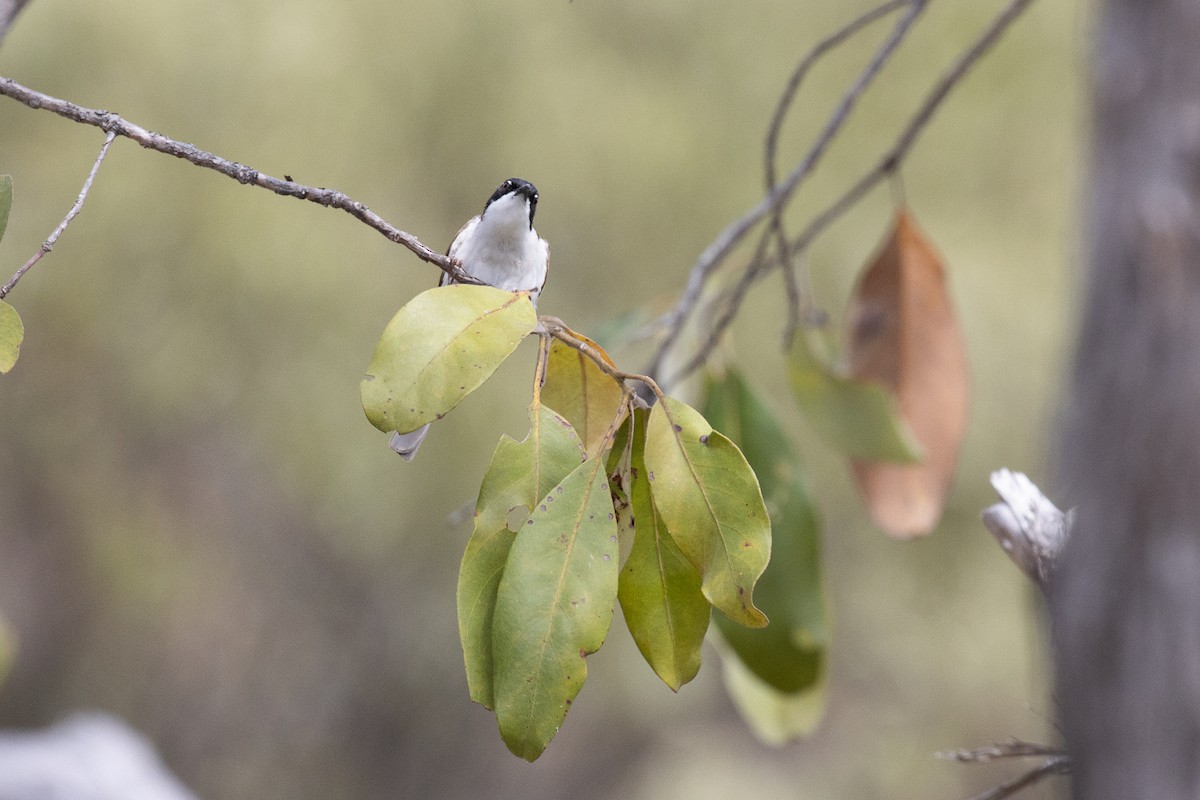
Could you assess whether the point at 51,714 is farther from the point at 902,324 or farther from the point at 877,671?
the point at 902,324

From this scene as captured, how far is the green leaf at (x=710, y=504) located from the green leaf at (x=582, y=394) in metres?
0.21

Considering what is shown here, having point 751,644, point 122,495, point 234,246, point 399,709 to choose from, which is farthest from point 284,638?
point 751,644

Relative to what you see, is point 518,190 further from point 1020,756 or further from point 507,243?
point 1020,756

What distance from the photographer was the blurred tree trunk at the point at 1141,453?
0.71 meters

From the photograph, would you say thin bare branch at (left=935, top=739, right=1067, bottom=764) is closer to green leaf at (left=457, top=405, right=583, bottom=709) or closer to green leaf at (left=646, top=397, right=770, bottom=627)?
green leaf at (left=646, top=397, right=770, bottom=627)

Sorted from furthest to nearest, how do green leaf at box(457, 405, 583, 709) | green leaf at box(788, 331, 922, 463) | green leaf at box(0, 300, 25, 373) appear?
green leaf at box(788, 331, 922, 463)
green leaf at box(457, 405, 583, 709)
green leaf at box(0, 300, 25, 373)

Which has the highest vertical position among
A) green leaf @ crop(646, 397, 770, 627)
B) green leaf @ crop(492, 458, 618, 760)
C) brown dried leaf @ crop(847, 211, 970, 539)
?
brown dried leaf @ crop(847, 211, 970, 539)

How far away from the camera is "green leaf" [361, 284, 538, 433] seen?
3.60ft

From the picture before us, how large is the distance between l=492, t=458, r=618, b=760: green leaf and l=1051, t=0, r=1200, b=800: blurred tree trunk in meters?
0.47

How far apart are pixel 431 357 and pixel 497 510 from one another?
18cm

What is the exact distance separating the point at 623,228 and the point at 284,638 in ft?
9.70

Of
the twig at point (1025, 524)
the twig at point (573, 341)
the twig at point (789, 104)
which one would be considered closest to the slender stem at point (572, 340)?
the twig at point (573, 341)

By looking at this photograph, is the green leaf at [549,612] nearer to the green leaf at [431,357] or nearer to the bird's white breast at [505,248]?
the green leaf at [431,357]

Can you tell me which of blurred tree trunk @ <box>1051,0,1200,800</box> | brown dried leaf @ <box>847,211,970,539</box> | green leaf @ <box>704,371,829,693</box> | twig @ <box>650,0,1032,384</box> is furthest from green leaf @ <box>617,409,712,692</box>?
brown dried leaf @ <box>847,211,970,539</box>
